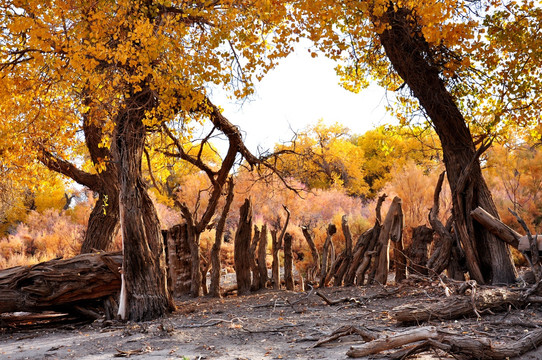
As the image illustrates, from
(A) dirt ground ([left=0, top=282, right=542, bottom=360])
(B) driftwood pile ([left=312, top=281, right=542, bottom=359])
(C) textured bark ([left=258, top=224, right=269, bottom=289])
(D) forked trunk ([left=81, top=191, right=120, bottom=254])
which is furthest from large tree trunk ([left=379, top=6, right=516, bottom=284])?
(D) forked trunk ([left=81, top=191, right=120, bottom=254])

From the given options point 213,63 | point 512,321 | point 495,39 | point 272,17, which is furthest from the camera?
point 495,39

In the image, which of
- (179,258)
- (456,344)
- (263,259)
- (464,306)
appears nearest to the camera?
(456,344)

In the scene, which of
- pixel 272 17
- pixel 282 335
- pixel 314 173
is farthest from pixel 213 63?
pixel 282 335

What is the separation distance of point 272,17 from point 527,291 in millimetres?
4688

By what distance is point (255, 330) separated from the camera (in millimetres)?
5750

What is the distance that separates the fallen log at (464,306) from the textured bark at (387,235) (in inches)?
108

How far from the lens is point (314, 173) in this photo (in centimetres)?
998

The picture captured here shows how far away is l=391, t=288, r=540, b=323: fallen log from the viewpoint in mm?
5227

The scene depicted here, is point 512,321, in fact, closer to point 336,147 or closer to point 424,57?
point 424,57

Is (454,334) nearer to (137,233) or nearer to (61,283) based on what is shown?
(137,233)

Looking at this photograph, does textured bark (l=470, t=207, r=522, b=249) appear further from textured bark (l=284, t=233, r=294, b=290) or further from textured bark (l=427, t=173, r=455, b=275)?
textured bark (l=284, t=233, r=294, b=290)

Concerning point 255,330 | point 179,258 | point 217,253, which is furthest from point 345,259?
point 255,330

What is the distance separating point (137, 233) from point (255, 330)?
8.32 ft

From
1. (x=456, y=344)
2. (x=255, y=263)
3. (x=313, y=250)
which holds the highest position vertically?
(x=313, y=250)
